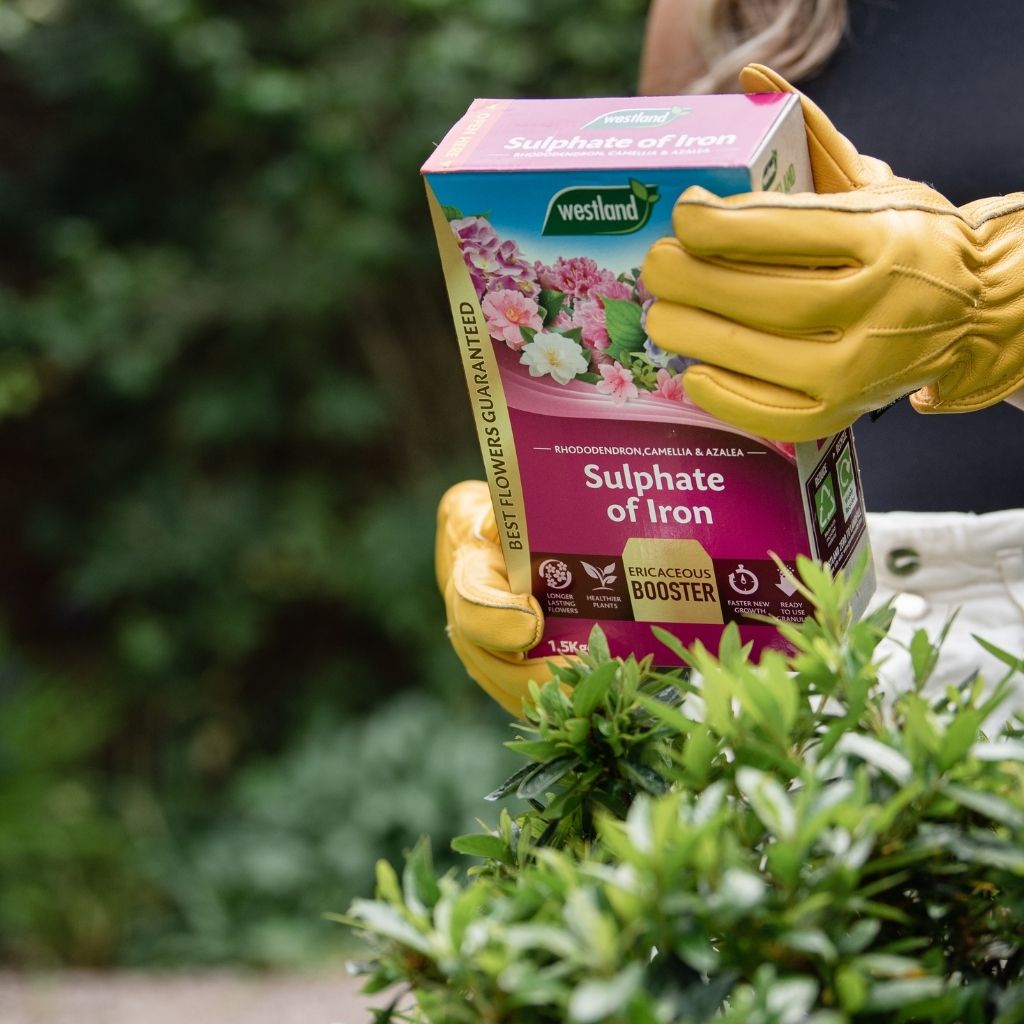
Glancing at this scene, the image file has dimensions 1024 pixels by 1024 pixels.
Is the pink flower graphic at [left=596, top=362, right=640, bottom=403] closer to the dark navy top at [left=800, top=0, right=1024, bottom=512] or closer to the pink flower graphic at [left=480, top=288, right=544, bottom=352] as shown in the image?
the pink flower graphic at [left=480, top=288, right=544, bottom=352]

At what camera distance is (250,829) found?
3.37 m

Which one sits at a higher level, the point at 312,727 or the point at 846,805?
the point at 846,805

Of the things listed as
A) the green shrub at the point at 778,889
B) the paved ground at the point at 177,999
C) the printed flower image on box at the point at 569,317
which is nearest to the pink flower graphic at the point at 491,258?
the printed flower image on box at the point at 569,317

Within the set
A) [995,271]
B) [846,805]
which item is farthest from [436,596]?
[846,805]

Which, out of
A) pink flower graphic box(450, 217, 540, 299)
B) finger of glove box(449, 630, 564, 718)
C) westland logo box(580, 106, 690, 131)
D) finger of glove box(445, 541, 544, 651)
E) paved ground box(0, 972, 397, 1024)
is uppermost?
westland logo box(580, 106, 690, 131)

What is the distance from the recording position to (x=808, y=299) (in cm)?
85

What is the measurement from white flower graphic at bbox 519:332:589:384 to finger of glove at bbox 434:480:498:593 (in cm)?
30

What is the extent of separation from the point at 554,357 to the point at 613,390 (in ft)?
0.16

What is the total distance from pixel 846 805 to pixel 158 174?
11.3 feet

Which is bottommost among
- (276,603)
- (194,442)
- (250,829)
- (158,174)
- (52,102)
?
(250,829)

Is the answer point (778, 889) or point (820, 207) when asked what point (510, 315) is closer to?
point (820, 207)

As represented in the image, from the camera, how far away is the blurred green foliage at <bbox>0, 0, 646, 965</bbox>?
3.23 m

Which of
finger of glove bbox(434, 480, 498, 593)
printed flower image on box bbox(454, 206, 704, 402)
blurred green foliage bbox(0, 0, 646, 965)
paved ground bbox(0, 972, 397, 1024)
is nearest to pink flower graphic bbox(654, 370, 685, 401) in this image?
printed flower image on box bbox(454, 206, 704, 402)

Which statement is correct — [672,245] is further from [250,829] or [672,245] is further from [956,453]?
[250,829]
